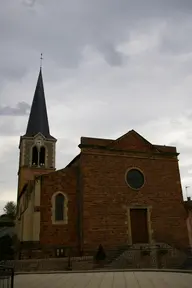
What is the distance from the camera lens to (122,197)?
955 inches

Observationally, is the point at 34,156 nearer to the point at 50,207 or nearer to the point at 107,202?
the point at 50,207

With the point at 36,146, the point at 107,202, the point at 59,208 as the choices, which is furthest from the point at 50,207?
the point at 36,146

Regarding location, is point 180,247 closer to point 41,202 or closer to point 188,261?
point 188,261

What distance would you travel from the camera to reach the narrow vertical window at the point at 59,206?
75.9 feet

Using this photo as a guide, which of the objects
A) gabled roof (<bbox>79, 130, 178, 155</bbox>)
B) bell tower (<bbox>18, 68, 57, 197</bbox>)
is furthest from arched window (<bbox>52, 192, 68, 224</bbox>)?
bell tower (<bbox>18, 68, 57, 197</bbox>)

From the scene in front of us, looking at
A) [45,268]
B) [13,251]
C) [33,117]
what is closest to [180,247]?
[45,268]

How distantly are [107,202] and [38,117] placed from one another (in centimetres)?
2539

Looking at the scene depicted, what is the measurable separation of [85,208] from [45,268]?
661 centimetres

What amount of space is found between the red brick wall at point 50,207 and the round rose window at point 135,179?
443 centimetres

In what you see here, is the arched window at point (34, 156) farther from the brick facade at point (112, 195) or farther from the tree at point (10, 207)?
the tree at point (10, 207)

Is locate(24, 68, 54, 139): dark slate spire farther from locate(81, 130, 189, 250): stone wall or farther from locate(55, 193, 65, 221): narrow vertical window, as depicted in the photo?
locate(55, 193, 65, 221): narrow vertical window

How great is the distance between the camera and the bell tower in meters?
41.5

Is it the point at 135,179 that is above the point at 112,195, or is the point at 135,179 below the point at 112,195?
above

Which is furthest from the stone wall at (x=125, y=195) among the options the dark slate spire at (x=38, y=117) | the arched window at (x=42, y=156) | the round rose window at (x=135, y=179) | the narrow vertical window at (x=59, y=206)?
the dark slate spire at (x=38, y=117)
